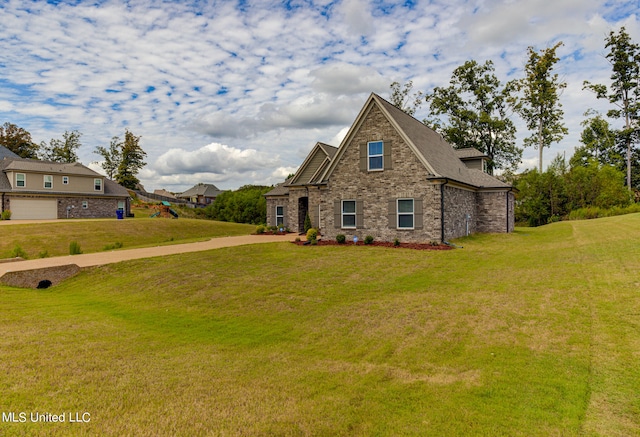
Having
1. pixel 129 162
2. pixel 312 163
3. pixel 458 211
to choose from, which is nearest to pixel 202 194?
pixel 129 162

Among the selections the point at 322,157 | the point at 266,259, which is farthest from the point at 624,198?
the point at 266,259

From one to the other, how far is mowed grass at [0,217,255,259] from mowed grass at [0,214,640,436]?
1225 cm

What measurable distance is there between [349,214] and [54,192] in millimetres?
33605

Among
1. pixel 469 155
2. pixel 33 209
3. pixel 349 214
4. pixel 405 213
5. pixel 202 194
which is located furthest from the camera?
pixel 202 194

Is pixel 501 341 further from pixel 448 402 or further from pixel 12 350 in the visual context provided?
pixel 12 350

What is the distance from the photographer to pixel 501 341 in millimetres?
6129

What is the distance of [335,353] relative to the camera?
5.93m

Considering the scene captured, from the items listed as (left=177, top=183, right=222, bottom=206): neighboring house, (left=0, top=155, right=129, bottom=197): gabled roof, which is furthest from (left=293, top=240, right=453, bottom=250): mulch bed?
(left=177, top=183, right=222, bottom=206): neighboring house

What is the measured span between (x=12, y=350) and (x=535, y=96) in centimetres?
4964

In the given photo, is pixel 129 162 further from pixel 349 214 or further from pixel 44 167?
pixel 349 214

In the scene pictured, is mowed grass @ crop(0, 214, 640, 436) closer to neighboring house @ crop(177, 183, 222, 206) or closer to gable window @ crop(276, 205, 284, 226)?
gable window @ crop(276, 205, 284, 226)

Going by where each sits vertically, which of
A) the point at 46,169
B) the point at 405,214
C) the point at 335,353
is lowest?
the point at 335,353

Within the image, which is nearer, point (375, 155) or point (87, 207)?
point (375, 155)

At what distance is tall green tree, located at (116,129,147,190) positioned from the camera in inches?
2349
